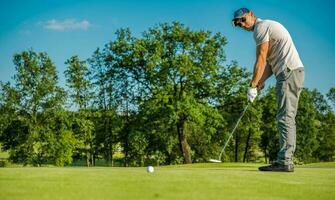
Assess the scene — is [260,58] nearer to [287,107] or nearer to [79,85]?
[287,107]

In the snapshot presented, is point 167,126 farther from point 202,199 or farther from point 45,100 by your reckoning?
point 202,199

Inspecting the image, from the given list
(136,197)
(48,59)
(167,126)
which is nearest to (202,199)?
(136,197)

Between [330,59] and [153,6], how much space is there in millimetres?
26675

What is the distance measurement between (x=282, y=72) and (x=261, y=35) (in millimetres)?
691

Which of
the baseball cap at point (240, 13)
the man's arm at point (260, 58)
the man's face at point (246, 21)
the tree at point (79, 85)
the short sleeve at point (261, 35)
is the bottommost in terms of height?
the man's arm at point (260, 58)

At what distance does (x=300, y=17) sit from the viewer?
204 ft

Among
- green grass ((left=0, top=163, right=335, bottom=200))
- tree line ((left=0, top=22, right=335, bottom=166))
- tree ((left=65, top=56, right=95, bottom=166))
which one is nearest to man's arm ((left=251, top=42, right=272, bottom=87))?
green grass ((left=0, top=163, right=335, bottom=200))

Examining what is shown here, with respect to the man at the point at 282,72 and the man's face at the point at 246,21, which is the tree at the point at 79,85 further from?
the man at the point at 282,72

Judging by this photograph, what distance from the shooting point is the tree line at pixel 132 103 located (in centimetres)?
4253

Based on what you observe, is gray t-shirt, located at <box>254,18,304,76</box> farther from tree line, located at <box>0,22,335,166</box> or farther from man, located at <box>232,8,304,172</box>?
tree line, located at <box>0,22,335,166</box>

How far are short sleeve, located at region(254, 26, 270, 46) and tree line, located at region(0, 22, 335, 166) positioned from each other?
32865 millimetres

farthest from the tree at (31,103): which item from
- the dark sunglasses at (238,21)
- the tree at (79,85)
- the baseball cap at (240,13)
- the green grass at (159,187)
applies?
the green grass at (159,187)

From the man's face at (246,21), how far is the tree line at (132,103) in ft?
107

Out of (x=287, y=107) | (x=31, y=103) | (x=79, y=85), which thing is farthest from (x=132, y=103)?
(x=287, y=107)
